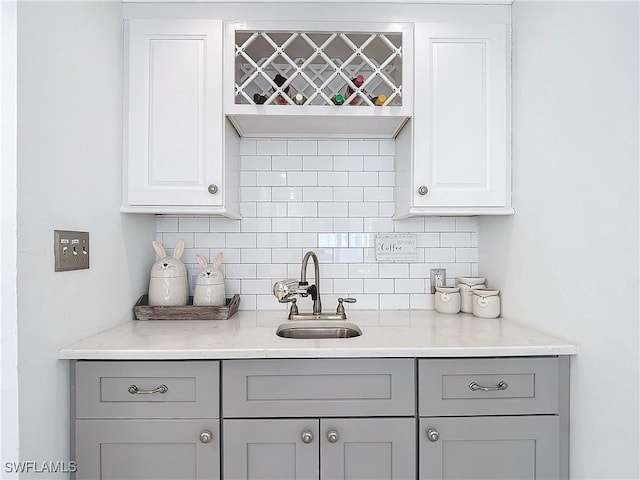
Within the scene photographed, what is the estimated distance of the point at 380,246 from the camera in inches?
90.4

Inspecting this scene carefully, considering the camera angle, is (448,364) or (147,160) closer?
(448,364)

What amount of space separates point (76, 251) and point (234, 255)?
2.77 feet

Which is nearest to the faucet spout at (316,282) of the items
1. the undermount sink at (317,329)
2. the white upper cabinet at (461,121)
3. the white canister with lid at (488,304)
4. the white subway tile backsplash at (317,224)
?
the undermount sink at (317,329)

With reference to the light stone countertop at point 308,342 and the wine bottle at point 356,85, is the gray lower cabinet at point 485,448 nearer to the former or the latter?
the light stone countertop at point 308,342

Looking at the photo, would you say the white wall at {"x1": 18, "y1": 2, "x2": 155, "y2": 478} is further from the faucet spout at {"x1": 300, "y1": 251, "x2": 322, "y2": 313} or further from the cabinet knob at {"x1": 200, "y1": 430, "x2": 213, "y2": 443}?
the faucet spout at {"x1": 300, "y1": 251, "x2": 322, "y2": 313}

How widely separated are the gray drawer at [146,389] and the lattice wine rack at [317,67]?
3.60 feet

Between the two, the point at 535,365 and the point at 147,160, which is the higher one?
the point at 147,160

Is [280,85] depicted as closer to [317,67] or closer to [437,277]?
[317,67]

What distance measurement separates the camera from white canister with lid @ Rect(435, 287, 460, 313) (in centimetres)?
217

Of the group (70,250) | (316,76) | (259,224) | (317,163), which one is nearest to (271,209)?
(259,224)

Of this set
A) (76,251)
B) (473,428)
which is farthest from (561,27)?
(76,251)

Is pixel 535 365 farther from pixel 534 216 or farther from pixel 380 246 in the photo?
pixel 380 246

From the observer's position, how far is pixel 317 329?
6.64 ft

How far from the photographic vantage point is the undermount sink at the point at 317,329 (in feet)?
6.58
